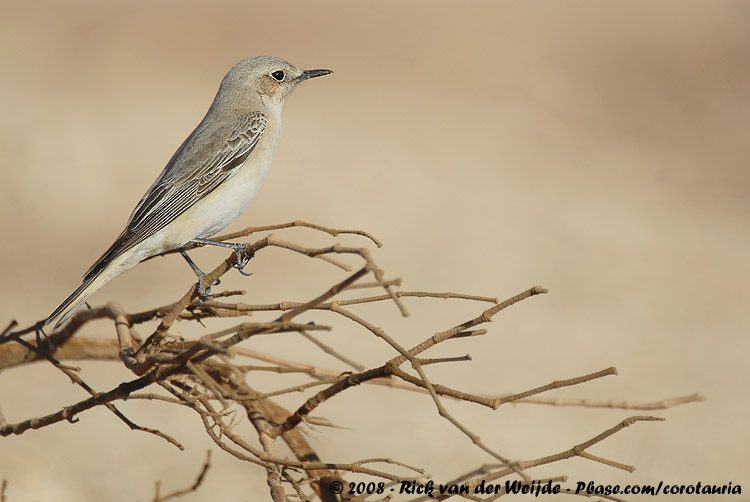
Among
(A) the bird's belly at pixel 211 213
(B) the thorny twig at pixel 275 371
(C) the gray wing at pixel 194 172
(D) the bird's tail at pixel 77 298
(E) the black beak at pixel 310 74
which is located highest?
(E) the black beak at pixel 310 74

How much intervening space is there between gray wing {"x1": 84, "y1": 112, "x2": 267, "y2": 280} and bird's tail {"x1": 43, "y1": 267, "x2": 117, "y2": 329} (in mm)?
390

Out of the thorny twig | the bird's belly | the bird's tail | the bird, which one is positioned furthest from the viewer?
the bird's belly

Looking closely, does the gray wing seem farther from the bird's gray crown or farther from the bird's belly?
the bird's gray crown

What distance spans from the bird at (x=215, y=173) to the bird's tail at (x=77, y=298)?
16mm

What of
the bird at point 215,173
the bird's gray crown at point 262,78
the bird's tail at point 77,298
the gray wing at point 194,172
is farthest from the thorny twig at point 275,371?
the bird's gray crown at point 262,78

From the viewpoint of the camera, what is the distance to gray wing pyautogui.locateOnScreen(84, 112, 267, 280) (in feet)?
15.2

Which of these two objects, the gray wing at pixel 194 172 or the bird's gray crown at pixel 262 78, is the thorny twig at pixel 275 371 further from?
the bird's gray crown at pixel 262 78

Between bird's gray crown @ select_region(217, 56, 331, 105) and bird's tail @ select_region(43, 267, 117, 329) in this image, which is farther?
bird's gray crown @ select_region(217, 56, 331, 105)

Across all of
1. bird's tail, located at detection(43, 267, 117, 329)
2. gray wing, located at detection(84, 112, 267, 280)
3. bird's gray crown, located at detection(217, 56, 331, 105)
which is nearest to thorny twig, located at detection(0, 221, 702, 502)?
bird's tail, located at detection(43, 267, 117, 329)

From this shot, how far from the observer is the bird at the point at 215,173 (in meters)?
4.54

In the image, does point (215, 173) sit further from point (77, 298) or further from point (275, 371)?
point (275, 371)

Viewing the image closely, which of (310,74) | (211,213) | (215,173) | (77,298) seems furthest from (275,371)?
(310,74)

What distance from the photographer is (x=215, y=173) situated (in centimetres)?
489

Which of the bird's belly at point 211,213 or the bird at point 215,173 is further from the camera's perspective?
the bird's belly at point 211,213
